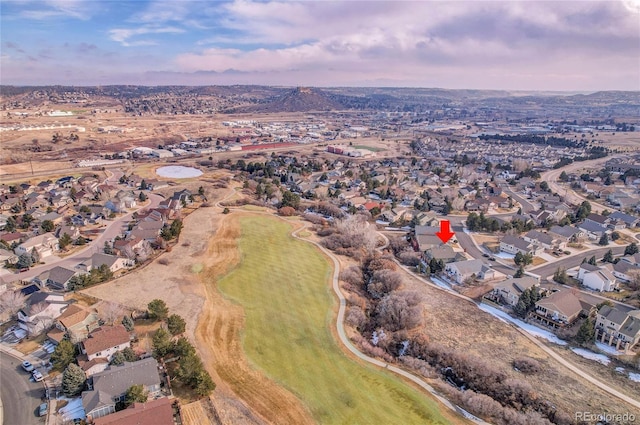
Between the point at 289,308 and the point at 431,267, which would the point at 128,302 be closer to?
the point at 289,308

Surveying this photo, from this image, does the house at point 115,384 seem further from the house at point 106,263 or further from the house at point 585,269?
the house at point 585,269

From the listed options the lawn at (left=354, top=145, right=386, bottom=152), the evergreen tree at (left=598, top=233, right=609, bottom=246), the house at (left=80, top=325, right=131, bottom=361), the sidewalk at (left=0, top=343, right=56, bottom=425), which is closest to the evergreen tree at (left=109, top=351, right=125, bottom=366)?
the house at (left=80, top=325, right=131, bottom=361)

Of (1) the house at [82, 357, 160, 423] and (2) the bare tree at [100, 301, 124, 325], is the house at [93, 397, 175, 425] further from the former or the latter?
(2) the bare tree at [100, 301, 124, 325]

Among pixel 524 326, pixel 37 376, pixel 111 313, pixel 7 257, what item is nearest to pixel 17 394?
pixel 37 376

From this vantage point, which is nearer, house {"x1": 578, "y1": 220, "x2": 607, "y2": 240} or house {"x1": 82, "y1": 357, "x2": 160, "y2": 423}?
house {"x1": 82, "y1": 357, "x2": 160, "y2": 423}

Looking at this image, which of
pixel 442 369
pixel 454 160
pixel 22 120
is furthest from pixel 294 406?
pixel 22 120
